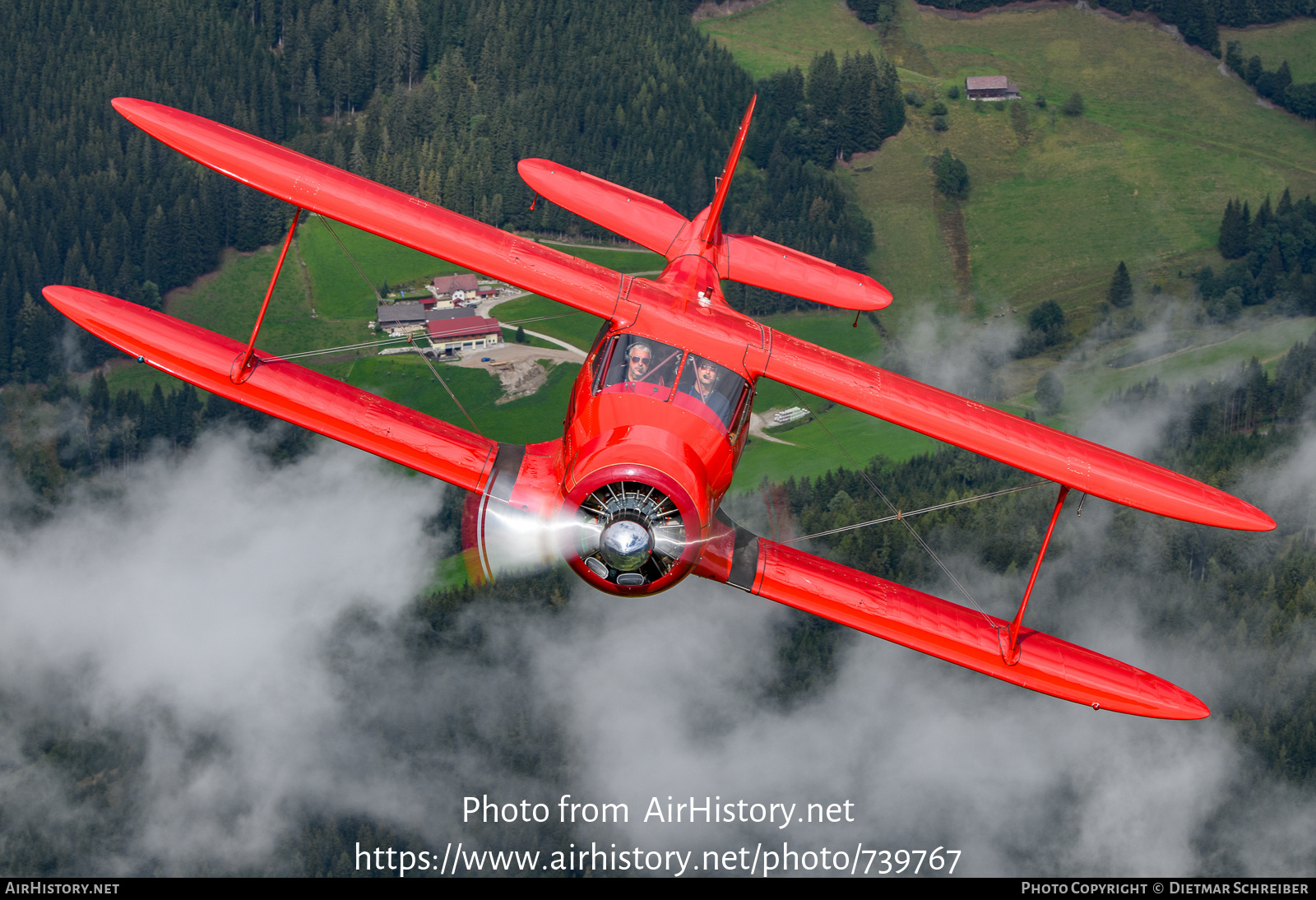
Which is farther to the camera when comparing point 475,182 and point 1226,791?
point 475,182

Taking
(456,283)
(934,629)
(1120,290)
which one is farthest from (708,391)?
(1120,290)

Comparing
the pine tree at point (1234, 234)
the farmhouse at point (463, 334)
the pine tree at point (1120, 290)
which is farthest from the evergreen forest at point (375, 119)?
the pine tree at point (1234, 234)

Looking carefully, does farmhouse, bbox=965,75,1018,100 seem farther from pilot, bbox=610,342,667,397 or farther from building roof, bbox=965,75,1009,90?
pilot, bbox=610,342,667,397

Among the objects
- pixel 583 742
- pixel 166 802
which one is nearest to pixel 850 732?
pixel 583 742

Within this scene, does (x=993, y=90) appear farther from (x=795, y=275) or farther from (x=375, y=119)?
(x=795, y=275)

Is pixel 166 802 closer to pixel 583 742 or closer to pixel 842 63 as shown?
pixel 583 742

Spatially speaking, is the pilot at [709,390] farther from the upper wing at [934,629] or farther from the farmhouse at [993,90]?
the farmhouse at [993,90]
